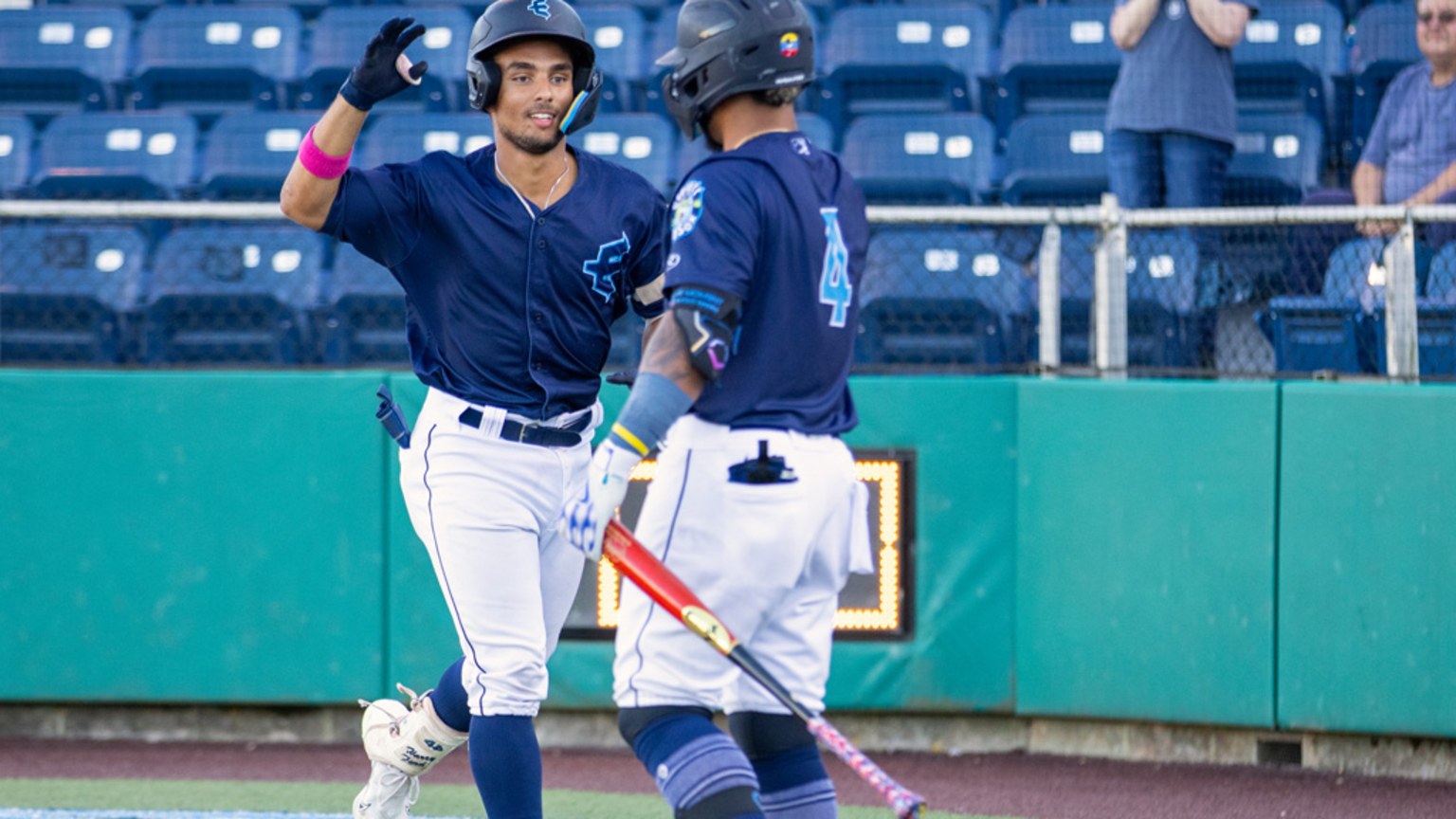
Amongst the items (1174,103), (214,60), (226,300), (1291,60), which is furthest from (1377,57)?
(214,60)

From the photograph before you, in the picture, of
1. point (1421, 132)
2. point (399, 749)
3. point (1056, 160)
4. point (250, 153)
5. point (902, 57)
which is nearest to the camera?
point (399, 749)

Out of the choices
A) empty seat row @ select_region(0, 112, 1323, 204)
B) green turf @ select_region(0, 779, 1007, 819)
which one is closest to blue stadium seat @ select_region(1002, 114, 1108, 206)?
empty seat row @ select_region(0, 112, 1323, 204)

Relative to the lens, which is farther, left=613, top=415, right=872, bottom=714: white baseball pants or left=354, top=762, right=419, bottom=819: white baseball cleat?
left=354, top=762, right=419, bottom=819: white baseball cleat

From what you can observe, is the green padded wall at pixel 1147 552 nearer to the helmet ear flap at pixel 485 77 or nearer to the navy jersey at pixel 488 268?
the navy jersey at pixel 488 268

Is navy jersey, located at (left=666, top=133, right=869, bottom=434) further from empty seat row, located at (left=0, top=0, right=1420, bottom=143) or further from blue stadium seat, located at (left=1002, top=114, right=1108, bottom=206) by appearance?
empty seat row, located at (left=0, top=0, right=1420, bottom=143)

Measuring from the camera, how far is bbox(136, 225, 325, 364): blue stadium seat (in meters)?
6.42

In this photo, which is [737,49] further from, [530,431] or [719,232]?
[530,431]

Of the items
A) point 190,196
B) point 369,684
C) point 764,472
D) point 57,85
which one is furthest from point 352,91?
point 57,85

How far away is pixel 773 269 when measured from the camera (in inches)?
116

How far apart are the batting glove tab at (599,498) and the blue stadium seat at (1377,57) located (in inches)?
216

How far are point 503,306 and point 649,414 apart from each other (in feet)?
2.97

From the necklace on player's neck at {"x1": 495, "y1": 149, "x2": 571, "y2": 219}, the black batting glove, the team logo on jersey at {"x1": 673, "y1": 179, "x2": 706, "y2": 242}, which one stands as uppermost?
the black batting glove

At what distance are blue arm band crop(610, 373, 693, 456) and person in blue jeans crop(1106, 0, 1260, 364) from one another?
4.21 meters

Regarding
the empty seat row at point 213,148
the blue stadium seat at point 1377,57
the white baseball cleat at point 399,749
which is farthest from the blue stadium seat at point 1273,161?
the white baseball cleat at point 399,749
